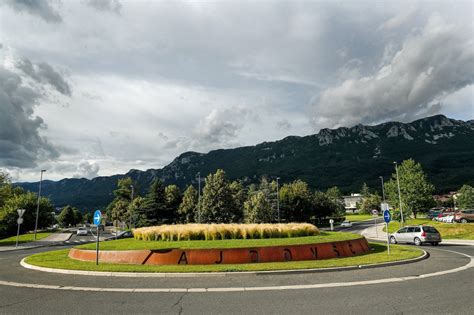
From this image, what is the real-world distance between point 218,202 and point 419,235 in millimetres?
31604

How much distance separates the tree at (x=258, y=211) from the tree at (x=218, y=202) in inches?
97.4

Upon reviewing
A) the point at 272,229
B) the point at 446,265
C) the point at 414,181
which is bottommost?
the point at 446,265

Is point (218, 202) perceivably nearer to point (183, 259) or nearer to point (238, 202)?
point (238, 202)

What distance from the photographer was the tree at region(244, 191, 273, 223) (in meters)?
54.9

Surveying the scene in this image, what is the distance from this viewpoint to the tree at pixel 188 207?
60.8m

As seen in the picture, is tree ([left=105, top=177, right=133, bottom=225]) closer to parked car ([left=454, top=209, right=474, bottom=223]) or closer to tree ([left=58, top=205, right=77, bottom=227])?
tree ([left=58, top=205, right=77, bottom=227])

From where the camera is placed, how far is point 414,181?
5494 cm

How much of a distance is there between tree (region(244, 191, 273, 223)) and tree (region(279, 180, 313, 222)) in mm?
11639

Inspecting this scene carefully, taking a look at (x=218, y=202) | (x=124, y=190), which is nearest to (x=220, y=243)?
(x=218, y=202)

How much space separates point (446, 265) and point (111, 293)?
1444cm

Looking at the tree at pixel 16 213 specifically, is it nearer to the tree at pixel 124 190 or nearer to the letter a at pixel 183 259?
the tree at pixel 124 190

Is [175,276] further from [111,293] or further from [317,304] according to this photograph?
[317,304]

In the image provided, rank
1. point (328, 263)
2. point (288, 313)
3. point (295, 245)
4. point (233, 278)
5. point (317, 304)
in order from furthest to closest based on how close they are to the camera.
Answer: point (295, 245)
point (328, 263)
point (233, 278)
point (317, 304)
point (288, 313)

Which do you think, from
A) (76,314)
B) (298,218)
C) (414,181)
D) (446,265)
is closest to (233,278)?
(76,314)
